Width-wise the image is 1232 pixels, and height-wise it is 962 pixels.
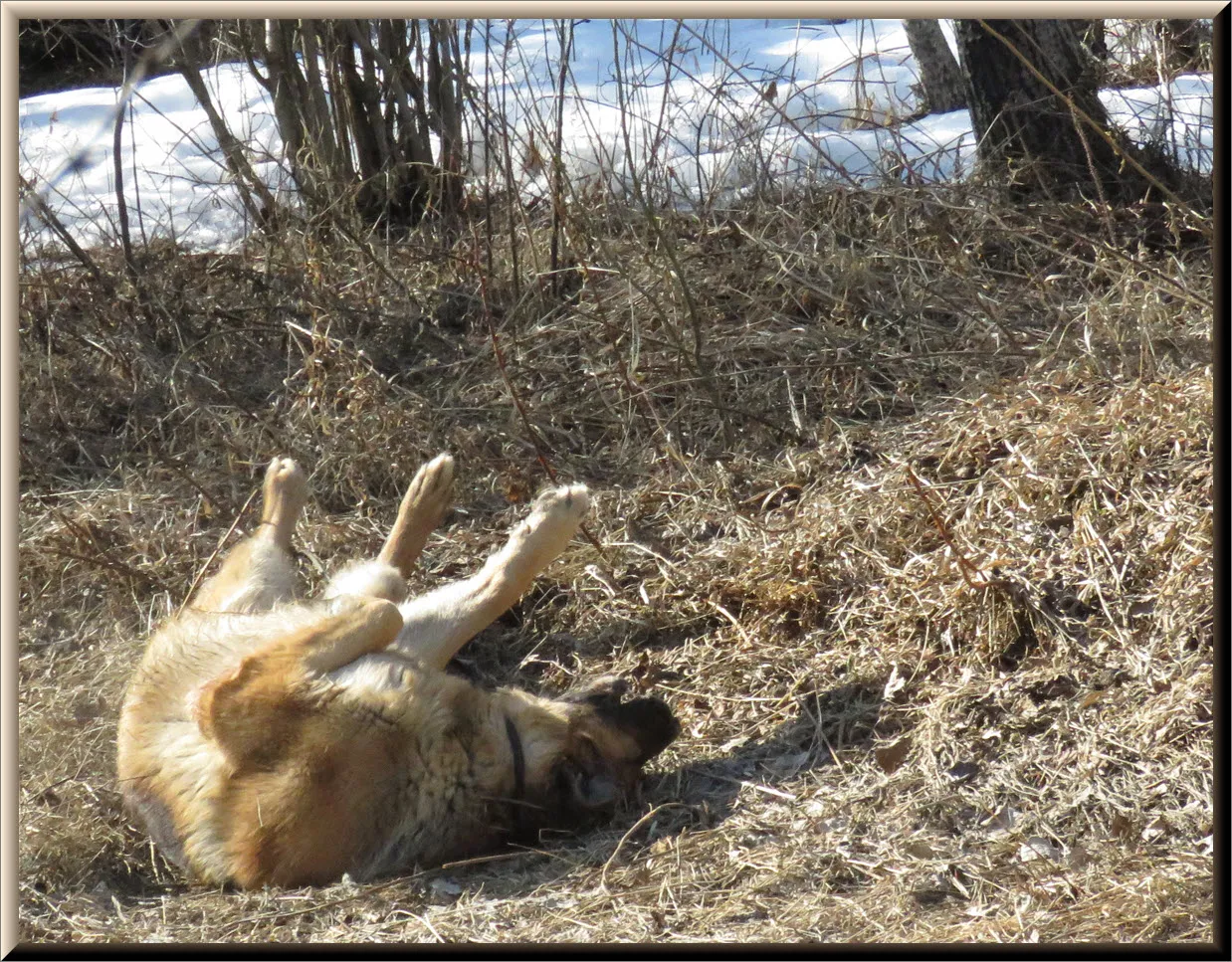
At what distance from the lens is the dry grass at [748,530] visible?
363cm

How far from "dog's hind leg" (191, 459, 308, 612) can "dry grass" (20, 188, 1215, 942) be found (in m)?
0.30

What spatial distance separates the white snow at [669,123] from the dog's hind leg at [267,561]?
2087 mm

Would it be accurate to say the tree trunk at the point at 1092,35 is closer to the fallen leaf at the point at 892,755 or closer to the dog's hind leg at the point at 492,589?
the dog's hind leg at the point at 492,589

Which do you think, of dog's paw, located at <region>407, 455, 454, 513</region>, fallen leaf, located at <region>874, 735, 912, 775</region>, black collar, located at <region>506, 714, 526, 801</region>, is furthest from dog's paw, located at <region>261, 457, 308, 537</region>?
fallen leaf, located at <region>874, 735, 912, 775</region>

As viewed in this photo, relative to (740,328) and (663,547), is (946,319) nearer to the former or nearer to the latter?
(740,328)

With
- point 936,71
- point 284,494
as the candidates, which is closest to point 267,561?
point 284,494

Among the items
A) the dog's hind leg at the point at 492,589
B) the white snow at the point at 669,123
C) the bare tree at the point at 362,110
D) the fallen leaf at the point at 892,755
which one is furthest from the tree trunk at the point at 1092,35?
the fallen leaf at the point at 892,755

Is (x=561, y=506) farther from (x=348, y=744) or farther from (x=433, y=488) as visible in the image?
(x=348, y=744)

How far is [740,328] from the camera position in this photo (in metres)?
6.13

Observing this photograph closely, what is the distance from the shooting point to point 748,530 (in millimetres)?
5168

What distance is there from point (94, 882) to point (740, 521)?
2731 mm

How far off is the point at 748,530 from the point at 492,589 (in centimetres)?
110

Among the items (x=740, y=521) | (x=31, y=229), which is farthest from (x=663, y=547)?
(x=31, y=229)

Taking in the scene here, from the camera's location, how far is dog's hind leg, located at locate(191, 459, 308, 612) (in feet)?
16.1
